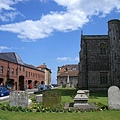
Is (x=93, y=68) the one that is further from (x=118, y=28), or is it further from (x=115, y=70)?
(x=118, y=28)

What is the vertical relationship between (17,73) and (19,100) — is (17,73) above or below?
above

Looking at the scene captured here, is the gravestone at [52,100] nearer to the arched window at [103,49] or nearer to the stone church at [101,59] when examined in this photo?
the stone church at [101,59]

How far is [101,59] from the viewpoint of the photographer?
39.2 meters

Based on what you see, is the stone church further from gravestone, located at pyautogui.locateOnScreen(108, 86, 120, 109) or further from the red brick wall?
gravestone, located at pyautogui.locateOnScreen(108, 86, 120, 109)

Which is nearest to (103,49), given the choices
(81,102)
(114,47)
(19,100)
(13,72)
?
(114,47)

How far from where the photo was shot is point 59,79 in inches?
3556

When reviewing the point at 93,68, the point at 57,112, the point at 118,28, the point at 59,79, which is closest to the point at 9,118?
the point at 57,112

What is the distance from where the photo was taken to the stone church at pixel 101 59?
38500 millimetres

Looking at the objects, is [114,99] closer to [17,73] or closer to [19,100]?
[19,100]

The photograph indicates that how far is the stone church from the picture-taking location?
38500 mm

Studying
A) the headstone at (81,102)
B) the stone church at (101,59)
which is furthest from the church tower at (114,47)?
the headstone at (81,102)

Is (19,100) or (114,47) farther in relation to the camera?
(114,47)

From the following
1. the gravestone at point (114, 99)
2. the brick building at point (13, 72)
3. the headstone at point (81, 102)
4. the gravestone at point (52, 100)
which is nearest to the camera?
the gravestone at point (114, 99)

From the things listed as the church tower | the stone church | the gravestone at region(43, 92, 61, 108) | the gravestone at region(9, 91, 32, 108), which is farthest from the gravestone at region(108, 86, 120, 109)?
the church tower
